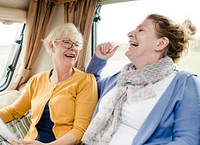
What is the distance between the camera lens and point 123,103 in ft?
5.13

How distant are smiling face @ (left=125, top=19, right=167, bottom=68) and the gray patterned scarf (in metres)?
0.07

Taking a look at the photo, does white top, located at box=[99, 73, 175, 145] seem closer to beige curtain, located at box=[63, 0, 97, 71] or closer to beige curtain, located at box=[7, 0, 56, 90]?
beige curtain, located at box=[63, 0, 97, 71]

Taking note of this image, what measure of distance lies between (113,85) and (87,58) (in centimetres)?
88

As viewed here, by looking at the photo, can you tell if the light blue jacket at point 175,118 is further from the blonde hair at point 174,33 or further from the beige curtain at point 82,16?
the beige curtain at point 82,16

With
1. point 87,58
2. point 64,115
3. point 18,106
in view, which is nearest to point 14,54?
point 87,58

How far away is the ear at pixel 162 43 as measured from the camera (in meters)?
1.53

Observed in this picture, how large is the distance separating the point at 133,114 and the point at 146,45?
0.42 m

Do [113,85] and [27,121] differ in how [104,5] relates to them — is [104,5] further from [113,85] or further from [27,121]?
[27,121]

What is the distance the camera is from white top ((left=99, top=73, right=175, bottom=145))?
4.70 feet

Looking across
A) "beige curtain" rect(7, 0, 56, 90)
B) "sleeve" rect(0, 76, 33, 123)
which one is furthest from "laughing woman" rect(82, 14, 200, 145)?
"beige curtain" rect(7, 0, 56, 90)

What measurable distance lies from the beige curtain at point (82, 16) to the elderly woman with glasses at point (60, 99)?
51 cm

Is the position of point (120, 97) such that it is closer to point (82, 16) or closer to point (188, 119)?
point (188, 119)

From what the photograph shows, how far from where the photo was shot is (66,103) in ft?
5.77

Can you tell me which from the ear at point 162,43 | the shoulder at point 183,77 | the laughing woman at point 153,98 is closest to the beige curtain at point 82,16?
the laughing woman at point 153,98
